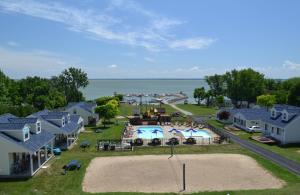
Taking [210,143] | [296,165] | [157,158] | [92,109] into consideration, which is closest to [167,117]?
[92,109]

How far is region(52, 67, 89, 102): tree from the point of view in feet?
329

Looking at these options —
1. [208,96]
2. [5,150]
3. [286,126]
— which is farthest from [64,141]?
[208,96]

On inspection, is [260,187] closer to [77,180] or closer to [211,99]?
[77,180]

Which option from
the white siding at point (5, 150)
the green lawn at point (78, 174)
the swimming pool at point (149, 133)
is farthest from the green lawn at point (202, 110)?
the white siding at point (5, 150)

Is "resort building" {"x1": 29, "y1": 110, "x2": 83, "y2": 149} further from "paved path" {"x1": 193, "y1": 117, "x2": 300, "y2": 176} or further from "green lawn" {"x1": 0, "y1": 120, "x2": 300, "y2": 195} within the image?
"paved path" {"x1": 193, "y1": 117, "x2": 300, "y2": 176}

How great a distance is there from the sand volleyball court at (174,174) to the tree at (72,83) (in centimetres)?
6617

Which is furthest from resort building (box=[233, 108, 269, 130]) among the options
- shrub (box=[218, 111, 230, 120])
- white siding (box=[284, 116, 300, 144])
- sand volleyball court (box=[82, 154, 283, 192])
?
sand volleyball court (box=[82, 154, 283, 192])

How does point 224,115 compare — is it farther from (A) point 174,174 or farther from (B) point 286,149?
(A) point 174,174

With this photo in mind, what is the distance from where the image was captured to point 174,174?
30609mm

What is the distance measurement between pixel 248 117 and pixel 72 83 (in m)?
60.4

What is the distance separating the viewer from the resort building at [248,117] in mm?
57344

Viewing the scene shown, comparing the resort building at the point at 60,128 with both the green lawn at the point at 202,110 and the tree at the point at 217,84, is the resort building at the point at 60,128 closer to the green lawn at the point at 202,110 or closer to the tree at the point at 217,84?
the green lawn at the point at 202,110

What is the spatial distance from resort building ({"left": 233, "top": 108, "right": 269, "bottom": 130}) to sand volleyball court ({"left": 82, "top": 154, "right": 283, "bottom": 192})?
68.3 feet

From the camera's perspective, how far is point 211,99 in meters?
111
